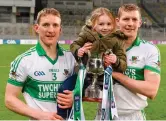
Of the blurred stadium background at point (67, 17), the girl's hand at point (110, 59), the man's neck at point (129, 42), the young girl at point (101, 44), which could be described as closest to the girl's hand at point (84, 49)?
the young girl at point (101, 44)

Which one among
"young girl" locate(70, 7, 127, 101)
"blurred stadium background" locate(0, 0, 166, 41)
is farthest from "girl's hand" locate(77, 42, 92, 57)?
"blurred stadium background" locate(0, 0, 166, 41)

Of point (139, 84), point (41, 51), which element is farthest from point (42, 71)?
point (139, 84)

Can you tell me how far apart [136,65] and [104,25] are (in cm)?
41

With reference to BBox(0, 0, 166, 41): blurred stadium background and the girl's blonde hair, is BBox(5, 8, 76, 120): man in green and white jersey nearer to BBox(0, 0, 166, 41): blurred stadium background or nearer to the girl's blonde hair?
the girl's blonde hair

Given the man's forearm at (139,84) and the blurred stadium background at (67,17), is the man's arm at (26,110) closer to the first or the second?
the man's forearm at (139,84)

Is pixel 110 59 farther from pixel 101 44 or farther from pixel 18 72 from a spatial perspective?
pixel 18 72

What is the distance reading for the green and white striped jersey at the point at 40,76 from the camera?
271cm

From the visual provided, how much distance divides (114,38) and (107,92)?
0.38m

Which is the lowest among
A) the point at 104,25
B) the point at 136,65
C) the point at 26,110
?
the point at 26,110

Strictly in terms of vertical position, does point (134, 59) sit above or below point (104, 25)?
below

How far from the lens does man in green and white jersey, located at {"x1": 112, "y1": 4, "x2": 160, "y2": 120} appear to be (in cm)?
286

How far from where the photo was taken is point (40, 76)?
2.72 meters

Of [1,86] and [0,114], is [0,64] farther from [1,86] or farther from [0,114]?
[0,114]

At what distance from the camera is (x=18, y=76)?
2707 millimetres
